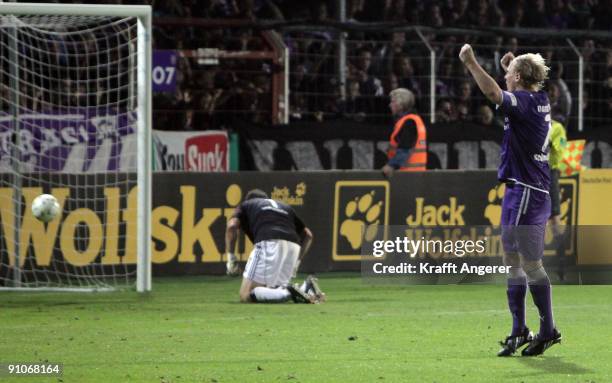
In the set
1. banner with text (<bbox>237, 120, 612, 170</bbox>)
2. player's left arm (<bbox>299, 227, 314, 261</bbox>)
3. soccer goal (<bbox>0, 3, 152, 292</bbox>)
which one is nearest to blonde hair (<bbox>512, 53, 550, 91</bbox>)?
player's left arm (<bbox>299, 227, 314, 261</bbox>)

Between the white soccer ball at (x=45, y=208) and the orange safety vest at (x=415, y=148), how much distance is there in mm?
3922

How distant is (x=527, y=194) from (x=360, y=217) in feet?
23.5

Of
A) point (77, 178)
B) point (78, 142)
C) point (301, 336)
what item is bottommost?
point (301, 336)

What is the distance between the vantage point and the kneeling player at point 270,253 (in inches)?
496

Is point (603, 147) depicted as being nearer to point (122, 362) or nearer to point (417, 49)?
point (417, 49)

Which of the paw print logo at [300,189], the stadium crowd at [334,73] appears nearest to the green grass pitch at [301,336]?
the paw print logo at [300,189]

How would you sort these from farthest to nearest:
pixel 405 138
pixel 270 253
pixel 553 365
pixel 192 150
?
pixel 192 150 < pixel 405 138 < pixel 270 253 < pixel 553 365

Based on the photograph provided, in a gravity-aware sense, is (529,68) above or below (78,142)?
above

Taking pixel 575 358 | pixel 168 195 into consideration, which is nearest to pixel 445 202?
pixel 168 195

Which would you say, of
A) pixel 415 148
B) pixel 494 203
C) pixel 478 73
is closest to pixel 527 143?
pixel 478 73

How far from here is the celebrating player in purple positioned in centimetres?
845

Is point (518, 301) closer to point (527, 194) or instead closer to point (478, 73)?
point (527, 194)

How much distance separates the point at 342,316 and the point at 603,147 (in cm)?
799

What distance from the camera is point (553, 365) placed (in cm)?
819
